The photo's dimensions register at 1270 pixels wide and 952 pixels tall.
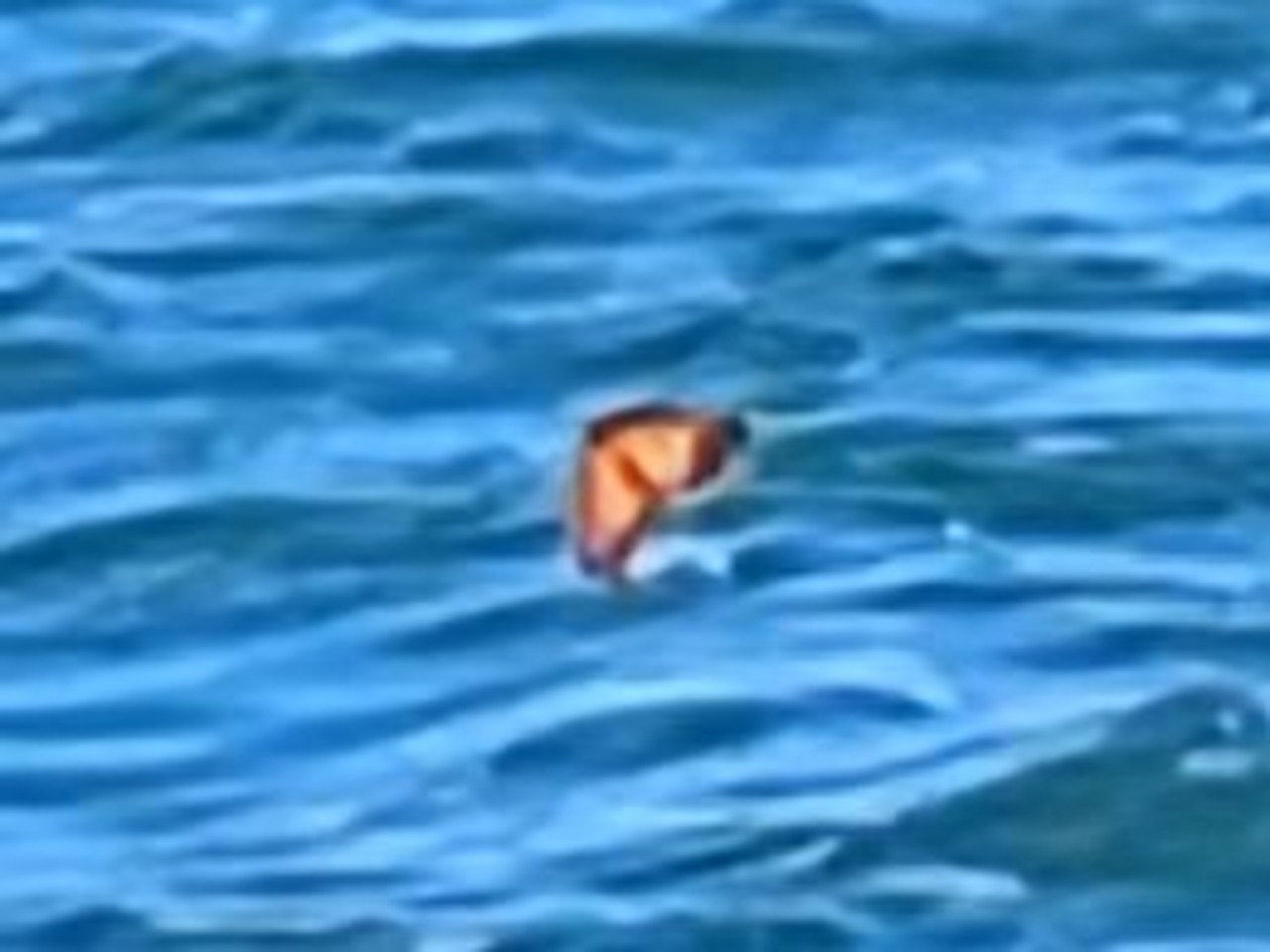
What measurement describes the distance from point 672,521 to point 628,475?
414mm

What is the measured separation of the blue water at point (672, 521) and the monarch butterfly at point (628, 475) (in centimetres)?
5

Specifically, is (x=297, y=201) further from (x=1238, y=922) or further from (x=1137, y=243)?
(x=1238, y=922)

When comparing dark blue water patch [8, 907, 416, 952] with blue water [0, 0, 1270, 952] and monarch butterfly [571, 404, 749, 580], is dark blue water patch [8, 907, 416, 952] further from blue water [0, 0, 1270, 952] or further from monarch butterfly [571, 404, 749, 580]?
monarch butterfly [571, 404, 749, 580]

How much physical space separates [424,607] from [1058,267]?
4.63 feet

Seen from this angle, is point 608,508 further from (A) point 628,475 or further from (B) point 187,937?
(B) point 187,937

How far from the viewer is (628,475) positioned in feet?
25.6

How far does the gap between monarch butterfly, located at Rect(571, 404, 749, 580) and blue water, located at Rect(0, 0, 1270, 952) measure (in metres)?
0.05

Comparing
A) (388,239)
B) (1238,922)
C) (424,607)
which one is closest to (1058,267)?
(388,239)

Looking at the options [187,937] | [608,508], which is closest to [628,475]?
[608,508]

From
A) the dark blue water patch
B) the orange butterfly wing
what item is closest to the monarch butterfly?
the orange butterfly wing

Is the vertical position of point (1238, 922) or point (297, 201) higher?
point (297, 201)

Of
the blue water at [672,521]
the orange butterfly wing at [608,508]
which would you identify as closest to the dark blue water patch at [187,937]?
the blue water at [672,521]

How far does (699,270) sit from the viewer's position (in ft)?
31.1

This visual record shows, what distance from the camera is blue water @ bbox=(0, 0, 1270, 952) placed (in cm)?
744
